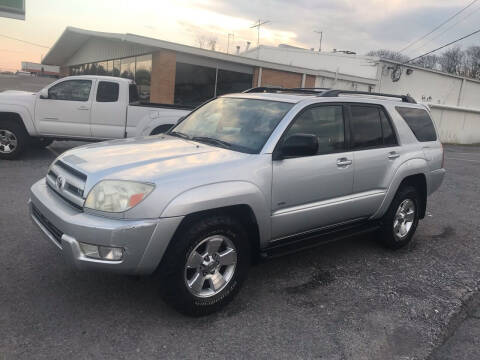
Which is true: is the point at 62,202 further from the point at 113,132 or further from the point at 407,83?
the point at 407,83

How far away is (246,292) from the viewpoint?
151 inches

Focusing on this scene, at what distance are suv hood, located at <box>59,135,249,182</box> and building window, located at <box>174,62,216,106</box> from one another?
12.8 metres

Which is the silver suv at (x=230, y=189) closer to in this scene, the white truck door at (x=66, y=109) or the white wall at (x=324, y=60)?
the white truck door at (x=66, y=109)

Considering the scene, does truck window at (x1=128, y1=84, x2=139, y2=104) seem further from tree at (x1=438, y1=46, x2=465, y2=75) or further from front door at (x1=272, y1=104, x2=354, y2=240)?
tree at (x1=438, y1=46, x2=465, y2=75)

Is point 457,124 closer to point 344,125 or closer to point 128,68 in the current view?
point 128,68

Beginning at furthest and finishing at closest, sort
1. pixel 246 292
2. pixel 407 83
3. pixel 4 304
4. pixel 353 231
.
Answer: pixel 407 83 → pixel 353 231 → pixel 246 292 → pixel 4 304

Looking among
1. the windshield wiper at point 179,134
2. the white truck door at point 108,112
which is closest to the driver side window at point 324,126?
the windshield wiper at point 179,134

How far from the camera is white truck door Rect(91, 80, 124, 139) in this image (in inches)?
367

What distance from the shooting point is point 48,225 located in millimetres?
3324

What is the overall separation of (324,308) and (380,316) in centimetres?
48

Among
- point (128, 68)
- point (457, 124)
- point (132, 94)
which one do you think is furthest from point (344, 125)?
point (457, 124)

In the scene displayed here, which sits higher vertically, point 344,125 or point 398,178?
point 344,125

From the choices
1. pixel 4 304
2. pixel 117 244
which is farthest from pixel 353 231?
pixel 4 304

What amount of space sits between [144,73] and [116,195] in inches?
598
